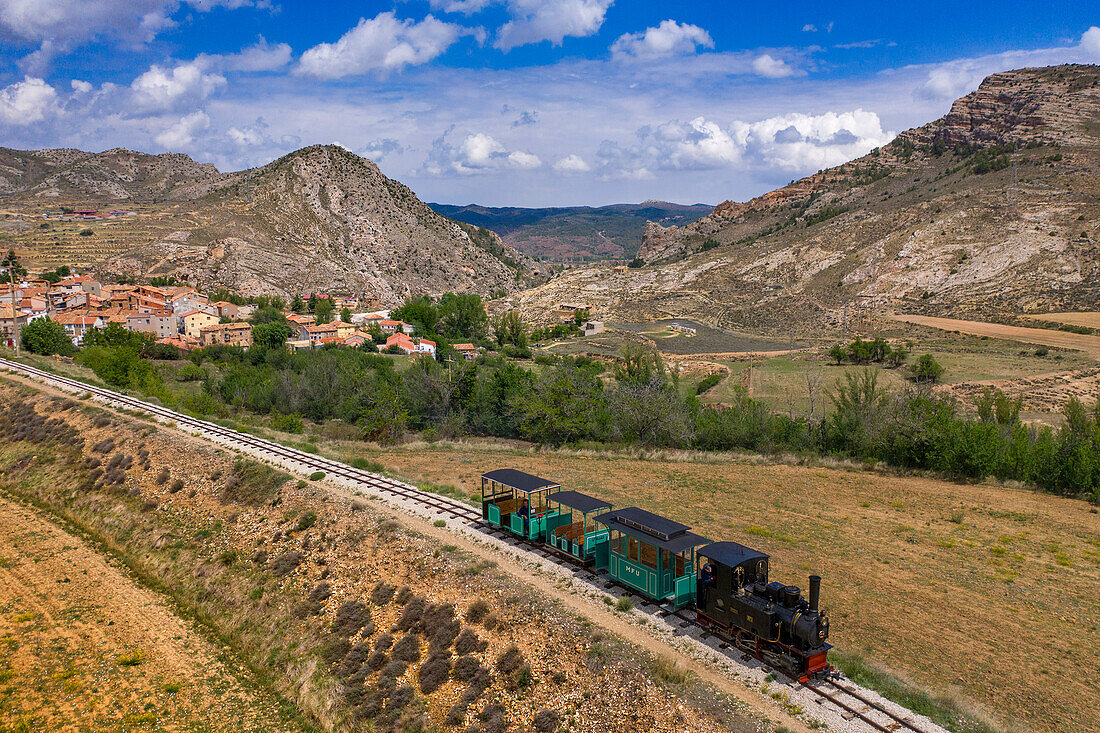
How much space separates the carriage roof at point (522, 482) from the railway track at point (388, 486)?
1860 mm

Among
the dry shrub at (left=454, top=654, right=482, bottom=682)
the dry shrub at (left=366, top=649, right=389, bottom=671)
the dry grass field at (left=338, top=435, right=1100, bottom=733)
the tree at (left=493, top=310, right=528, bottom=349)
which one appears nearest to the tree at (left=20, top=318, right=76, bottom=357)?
the tree at (left=493, top=310, right=528, bottom=349)

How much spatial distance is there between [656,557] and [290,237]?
454ft

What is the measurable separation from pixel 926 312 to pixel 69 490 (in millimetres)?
94168

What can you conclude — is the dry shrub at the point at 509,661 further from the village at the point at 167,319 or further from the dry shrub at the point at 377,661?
the village at the point at 167,319

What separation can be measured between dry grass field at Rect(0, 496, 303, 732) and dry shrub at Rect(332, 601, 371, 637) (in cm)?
243

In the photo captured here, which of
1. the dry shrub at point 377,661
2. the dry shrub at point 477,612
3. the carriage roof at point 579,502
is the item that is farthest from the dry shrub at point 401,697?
the carriage roof at point 579,502

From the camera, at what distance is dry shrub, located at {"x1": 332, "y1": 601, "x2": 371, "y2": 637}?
18.2 m

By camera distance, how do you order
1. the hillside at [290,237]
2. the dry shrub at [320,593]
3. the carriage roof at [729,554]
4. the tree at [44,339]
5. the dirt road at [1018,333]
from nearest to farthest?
1. the carriage roof at [729,554]
2. the dry shrub at [320,593]
3. the dirt road at [1018,333]
4. the tree at [44,339]
5. the hillside at [290,237]

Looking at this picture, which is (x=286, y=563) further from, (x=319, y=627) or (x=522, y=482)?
(x=522, y=482)

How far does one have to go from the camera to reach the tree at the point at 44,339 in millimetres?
69387

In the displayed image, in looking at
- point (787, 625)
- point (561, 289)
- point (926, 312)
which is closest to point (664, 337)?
point (926, 312)

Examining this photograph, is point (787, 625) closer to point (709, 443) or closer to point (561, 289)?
point (709, 443)

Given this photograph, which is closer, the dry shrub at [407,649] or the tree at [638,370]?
the dry shrub at [407,649]

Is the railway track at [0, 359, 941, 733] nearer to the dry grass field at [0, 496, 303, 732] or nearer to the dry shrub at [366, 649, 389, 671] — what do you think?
the dry shrub at [366, 649, 389, 671]
